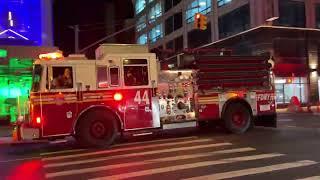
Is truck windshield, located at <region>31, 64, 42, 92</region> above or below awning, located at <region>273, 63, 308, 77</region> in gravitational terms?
below

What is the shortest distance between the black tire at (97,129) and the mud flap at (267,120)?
6071mm

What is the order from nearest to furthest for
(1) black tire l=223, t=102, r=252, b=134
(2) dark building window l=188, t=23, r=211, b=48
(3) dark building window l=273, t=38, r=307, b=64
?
(1) black tire l=223, t=102, r=252, b=134 < (3) dark building window l=273, t=38, r=307, b=64 < (2) dark building window l=188, t=23, r=211, b=48

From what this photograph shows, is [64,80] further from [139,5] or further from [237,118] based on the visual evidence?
[139,5]

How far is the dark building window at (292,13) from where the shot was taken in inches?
1596

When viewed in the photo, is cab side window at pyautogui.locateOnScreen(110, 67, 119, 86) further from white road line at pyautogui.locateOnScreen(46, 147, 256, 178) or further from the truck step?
white road line at pyautogui.locateOnScreen(46, 147, 256, 178)

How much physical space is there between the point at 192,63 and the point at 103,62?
3299mm

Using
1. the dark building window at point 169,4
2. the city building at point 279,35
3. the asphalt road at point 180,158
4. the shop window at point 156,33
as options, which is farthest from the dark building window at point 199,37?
the asphalt road at point 180,158

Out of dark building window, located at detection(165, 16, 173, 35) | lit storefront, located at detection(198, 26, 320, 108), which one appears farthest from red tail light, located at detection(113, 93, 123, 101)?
dark building window, located at detection(165, 16, 173, 35)

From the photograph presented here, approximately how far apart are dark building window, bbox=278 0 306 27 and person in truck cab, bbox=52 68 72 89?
94.2 feet

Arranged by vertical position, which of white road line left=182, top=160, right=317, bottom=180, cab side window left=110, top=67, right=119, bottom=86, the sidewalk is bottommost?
white road line left=182, top=160, right=317, bottom=180

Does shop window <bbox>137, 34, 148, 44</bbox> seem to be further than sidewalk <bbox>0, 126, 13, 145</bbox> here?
Yes

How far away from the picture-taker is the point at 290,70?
1663 inches

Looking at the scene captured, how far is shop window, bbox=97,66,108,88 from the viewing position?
15023 mm

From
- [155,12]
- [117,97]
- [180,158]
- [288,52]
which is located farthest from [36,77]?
[155,12]
